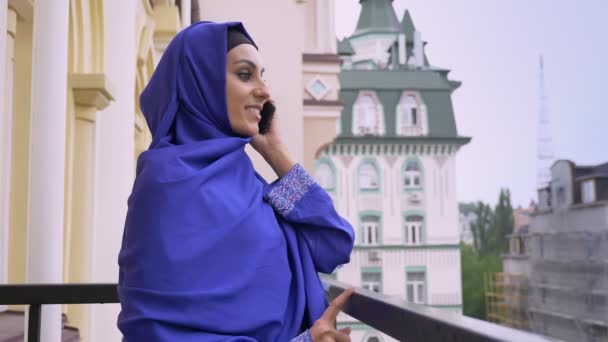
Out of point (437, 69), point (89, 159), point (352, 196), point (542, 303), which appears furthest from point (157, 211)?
point (542, 303)

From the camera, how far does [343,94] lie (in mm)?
30969

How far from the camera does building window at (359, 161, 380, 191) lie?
30.0m

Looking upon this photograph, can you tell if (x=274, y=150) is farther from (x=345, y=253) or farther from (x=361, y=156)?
(x=361, y=156)

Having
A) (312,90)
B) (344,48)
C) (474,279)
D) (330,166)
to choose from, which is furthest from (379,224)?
(312,90)

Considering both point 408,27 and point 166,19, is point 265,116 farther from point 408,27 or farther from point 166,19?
point 408,27

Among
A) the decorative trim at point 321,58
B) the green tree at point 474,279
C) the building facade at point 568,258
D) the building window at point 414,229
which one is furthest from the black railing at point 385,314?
the green tree at point 474,279

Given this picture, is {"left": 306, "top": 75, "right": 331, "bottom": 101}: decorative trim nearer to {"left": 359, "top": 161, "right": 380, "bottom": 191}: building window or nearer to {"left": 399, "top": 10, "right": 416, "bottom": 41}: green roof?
{"left": 359, "top": 161, "right": 380, "bottom": 191}: building window

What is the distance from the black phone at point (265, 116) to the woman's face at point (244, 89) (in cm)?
3

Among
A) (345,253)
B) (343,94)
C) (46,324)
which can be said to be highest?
(343,94)

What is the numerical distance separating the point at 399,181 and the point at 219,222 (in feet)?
96.2

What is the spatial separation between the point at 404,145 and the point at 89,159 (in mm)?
27754

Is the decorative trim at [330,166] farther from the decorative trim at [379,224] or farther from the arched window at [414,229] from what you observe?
the arched window at [414,229]

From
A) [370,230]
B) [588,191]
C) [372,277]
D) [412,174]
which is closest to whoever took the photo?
[370,230]

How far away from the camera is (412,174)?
30.2 meters
